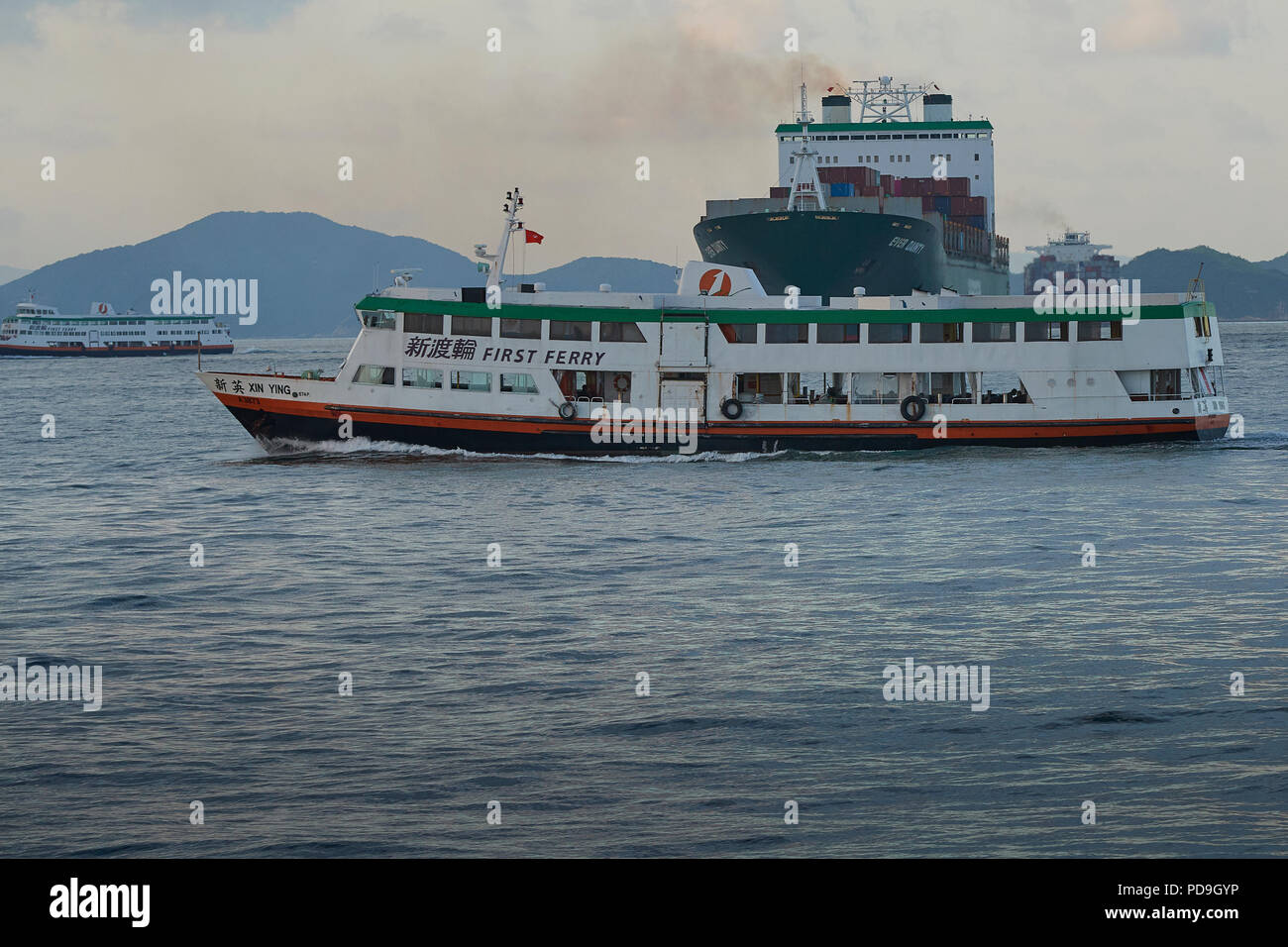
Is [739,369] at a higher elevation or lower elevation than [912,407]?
higher

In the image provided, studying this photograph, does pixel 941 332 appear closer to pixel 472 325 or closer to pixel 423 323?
pixel 472 325

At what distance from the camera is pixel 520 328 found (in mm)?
44781

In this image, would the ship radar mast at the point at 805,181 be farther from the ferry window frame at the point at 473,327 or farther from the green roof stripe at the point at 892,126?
the ferry window frame at the point at 473,327

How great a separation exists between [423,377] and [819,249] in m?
38.2

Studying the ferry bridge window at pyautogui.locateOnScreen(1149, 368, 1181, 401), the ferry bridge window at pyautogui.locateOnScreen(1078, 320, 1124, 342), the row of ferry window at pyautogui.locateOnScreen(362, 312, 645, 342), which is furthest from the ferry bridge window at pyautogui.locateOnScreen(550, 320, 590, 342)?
the ferry bridge window at pyautogui.locateOnScreen(1149, 368, 1181, 401)

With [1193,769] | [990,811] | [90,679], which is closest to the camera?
[990,811]

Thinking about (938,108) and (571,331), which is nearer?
(571,331)

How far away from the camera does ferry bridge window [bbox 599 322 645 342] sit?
44.8 meters

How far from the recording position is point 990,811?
40.0 ft

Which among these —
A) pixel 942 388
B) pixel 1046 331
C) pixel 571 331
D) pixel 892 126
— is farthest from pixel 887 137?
pixel 571 331

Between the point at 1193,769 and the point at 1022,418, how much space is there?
3323 cm

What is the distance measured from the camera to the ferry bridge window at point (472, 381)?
147 feet
